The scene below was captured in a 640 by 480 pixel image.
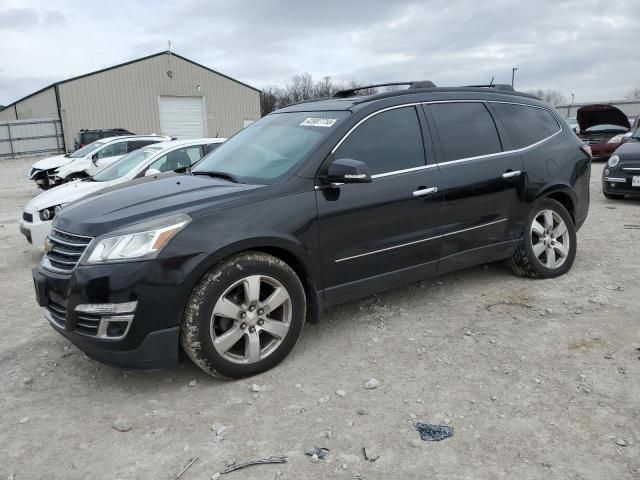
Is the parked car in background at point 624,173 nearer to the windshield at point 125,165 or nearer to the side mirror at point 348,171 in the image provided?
the side mirror at point 348,171

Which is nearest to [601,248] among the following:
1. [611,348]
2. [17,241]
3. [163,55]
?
[611,348]

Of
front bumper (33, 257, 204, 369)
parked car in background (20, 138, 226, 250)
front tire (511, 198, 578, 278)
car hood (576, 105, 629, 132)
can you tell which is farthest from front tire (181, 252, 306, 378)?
car hood (576, 105, 629, 132)

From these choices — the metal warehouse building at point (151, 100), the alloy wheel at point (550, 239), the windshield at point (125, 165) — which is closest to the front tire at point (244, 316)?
the alloy wheel at point (550, 239)

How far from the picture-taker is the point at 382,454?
2602mm

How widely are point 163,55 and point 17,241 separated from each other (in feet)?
93.1

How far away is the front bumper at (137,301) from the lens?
116 inches

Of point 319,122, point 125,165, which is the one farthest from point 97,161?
point 319,122

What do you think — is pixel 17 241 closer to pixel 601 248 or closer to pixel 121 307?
pixel 121 307

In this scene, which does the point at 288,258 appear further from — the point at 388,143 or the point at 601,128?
the point at 601,128

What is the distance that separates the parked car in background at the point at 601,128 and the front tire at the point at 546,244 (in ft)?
35.8

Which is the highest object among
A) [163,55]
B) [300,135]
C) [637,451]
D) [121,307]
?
[163,55]

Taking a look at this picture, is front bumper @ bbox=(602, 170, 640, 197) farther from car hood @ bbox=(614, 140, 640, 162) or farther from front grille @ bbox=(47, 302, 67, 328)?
Answer: front grille @ bbox=(47, 302, 67, 328)

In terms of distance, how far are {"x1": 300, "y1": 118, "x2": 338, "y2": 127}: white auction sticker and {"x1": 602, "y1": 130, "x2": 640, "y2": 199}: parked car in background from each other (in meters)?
7.30

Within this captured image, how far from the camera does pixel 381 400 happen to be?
121 inches
